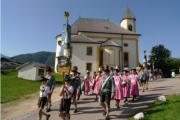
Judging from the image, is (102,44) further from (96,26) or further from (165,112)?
(165,112)

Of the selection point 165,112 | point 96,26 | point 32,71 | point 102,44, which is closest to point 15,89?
point 32,71

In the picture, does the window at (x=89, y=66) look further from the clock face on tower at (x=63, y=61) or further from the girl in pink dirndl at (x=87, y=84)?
the clock face on tower at (x=63, y=61)

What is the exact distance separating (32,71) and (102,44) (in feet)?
58.0

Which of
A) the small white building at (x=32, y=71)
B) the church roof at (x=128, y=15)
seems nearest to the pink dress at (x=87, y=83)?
the small white building at (x=32, y=71)

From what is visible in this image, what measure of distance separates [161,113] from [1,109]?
31.2ft

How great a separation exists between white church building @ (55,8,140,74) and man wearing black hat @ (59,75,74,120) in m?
36.8

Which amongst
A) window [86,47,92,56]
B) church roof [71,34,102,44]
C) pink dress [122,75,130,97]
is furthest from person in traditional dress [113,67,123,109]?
window [86,47,92,56]

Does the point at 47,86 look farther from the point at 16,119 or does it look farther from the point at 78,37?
the point at 78,37

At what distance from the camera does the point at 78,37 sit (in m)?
51.8

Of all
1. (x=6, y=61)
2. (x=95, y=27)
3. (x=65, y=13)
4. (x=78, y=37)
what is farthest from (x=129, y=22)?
(x=65, y=13)

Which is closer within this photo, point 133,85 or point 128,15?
point 133,85

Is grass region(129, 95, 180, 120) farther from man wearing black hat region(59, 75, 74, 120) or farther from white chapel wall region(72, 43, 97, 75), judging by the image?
white chapel wall region(72, 43, 97, 75)

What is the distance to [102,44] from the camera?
52.2 m

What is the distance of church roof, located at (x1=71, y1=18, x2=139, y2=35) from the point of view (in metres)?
55.2
